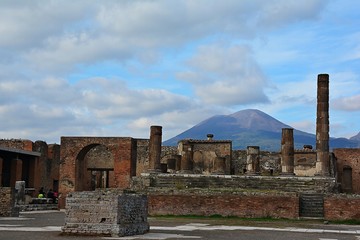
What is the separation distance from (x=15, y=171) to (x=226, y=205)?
49.3ft

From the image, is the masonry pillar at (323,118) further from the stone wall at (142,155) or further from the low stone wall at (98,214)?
the stone wall at (142,155)

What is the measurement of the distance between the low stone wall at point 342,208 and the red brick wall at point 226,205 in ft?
3.88

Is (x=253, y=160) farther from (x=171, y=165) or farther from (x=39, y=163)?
(x=39, y=163)

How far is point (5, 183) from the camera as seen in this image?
108 ft

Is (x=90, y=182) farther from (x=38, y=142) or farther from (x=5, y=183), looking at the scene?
(x=5, y=183)

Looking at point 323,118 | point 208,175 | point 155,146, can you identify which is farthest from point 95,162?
point 323,118

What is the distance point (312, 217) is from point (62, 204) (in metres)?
13.9

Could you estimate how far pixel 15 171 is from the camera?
32.2 m

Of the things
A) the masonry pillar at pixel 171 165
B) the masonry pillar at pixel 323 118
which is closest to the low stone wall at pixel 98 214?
the masonry pillar at pixel 323 118

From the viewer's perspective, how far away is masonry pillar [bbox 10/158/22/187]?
105ft

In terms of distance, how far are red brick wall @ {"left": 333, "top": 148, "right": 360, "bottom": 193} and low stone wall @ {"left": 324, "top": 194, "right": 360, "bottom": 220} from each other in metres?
23.5

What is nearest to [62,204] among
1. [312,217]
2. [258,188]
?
[258,188]

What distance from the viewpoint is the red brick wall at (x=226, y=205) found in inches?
864

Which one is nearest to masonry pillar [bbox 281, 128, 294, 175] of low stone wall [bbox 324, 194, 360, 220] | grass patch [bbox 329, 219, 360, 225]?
low stone wall [bbox 324, 194, 360, 220]
